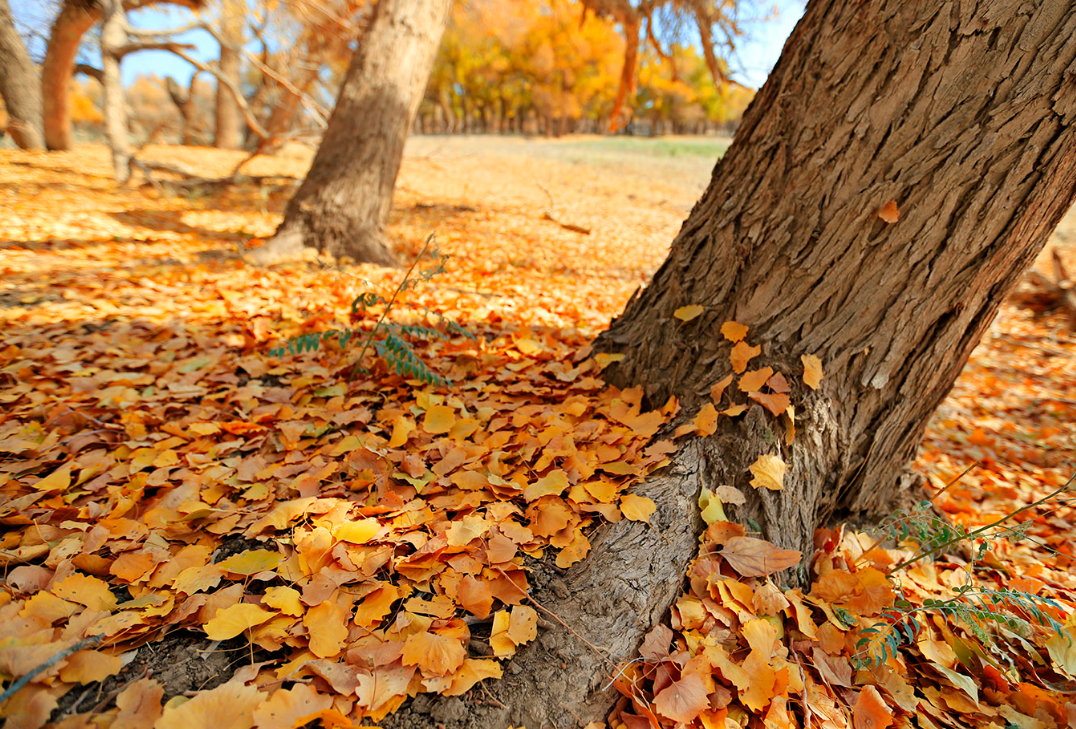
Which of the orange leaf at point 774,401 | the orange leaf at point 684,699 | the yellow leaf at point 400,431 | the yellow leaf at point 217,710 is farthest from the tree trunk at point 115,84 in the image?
the orange leaf at point 684,699

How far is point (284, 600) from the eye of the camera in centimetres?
113

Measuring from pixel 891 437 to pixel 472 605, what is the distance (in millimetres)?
1460

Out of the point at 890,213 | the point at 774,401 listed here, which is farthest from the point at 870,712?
the point at 890,213

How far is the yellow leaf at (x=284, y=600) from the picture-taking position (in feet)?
3.66

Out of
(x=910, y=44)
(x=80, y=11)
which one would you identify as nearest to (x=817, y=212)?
(x=910, y=44)

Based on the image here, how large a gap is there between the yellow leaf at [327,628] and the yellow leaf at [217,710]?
0.42 ft

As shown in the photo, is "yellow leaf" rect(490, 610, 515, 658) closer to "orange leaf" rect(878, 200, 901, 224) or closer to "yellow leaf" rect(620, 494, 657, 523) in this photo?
"yellow leaf" rect(620, 494, 657, 523)

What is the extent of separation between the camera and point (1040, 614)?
1.22m

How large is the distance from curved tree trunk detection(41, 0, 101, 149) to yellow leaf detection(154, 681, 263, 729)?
36.4 ft

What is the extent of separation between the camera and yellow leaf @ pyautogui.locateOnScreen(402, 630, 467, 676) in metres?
1.05

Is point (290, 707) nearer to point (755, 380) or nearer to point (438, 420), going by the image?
point (438, 420)

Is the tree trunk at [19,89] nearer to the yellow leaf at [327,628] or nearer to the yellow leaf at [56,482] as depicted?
the yellow leaf at [56,482]

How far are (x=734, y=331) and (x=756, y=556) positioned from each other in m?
0.69

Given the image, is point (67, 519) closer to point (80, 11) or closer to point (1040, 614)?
point (1040, 614)
